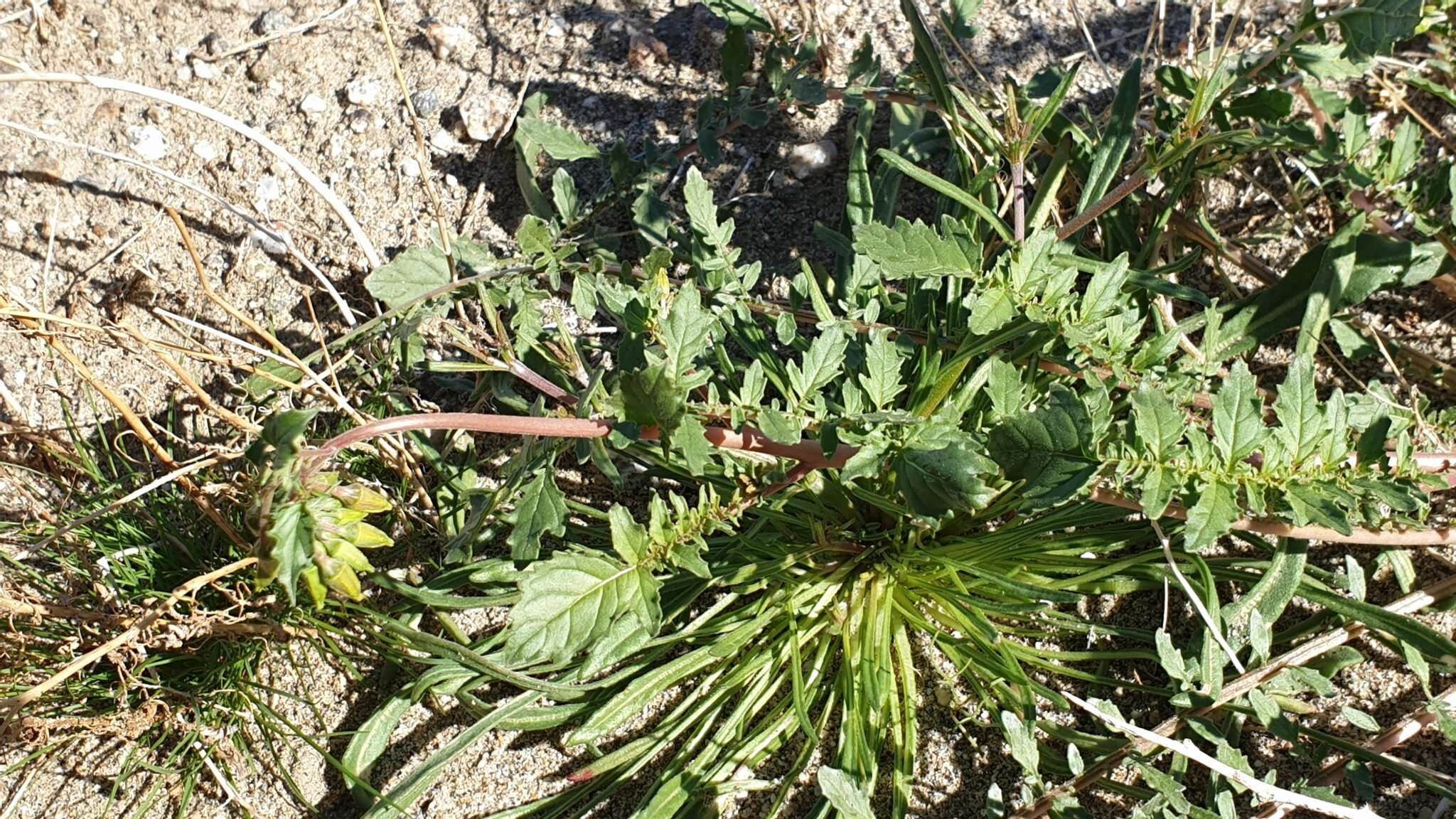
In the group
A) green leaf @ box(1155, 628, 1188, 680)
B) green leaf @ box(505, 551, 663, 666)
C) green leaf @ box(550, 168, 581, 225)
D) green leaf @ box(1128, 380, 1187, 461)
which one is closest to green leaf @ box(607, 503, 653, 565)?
green leaf @ box(505, 551, 663, 666)

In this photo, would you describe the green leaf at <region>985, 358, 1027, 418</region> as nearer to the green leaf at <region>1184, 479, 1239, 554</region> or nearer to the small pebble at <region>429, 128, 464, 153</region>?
the green leaf at <region>1184, 479, 1239, 554</region>

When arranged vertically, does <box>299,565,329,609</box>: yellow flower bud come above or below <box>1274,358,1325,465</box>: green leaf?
below

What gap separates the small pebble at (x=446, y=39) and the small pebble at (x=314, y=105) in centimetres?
25

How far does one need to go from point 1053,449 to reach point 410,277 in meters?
0.94

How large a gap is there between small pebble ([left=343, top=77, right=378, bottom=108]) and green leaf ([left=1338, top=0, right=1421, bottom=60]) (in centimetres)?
175

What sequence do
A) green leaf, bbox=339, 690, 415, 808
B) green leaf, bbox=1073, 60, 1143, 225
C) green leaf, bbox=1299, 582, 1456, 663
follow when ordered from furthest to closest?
green leaf, bbox=1073, 60, 1143, 225
green leaf, bbox=339, 690, 415, 808
green leaf, bbox=1299, 582, 1456, 663

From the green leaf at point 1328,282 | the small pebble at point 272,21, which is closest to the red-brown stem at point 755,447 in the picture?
the green leaf at point 1328,282

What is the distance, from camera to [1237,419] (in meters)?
1.41

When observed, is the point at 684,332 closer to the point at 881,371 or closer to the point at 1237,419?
the point at 881,371

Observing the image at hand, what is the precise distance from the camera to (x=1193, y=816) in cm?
153

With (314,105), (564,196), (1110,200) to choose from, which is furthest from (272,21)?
(1110,200)

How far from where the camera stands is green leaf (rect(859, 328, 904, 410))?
5.12ft

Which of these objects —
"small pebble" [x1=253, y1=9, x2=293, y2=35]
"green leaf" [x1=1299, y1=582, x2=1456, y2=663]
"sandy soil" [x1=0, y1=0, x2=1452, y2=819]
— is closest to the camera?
"green leaf" [x1=1299, y1=582, x2=1456, y2=663]

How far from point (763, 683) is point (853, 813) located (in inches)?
14.3
